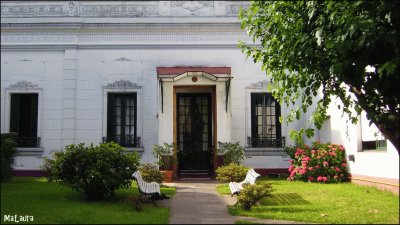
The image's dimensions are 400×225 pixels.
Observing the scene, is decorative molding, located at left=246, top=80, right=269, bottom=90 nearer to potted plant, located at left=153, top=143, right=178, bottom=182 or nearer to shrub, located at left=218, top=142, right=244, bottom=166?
shrub, located at left=218, top=142, right=244, bottom=166

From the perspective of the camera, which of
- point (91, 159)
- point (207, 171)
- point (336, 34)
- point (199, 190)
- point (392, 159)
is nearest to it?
point (336, 34)

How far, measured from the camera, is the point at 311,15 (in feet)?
25.1

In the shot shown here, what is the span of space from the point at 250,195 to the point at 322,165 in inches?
240

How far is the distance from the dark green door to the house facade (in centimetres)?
4

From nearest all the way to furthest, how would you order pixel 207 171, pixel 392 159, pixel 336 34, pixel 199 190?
1. pixel 336 34
2. pixel 392 159
3. pixel 199 190
4. pixel 207 171

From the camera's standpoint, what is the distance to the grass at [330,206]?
8.86m

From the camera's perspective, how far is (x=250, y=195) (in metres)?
10.0

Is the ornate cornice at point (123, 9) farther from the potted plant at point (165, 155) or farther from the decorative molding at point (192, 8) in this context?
the potted plant at point (165, 155)

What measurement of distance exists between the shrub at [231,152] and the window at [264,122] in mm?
1259

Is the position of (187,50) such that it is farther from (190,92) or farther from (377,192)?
(377,192)

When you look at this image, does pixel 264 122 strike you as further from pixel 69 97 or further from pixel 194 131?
pixel 69 97

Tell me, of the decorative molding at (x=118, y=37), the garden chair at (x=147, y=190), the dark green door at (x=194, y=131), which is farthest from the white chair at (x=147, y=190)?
the decorative molding at (x=118, y=37)

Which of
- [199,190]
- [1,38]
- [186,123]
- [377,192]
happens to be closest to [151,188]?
[199,190]

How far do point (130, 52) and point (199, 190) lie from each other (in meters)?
7.12
